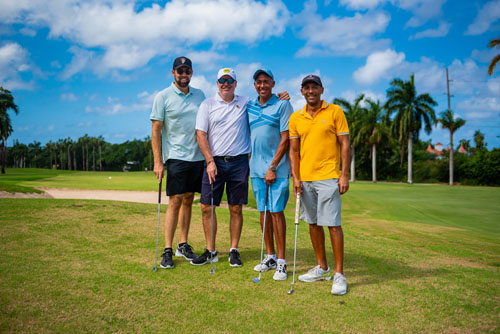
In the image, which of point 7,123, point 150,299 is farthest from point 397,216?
point 7,123

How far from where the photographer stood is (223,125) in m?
5.32

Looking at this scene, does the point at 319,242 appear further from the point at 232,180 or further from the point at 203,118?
the point at 203,118

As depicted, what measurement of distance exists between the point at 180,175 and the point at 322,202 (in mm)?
2322

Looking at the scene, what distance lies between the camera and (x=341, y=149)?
4633 mm

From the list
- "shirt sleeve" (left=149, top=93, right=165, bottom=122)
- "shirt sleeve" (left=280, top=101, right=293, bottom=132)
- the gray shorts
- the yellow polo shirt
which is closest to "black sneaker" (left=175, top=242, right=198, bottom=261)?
the gray shorts

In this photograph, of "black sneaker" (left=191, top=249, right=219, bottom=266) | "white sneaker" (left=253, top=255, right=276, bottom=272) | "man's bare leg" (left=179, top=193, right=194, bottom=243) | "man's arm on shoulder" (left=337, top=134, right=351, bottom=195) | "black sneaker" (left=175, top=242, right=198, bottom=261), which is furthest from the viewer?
"man's bare leg" (left=179, top=193, right=194, bottom=243)

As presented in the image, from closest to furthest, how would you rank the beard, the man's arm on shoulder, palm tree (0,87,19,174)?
the man's arm on shoulder, the beard, palm tree (0,87,19,174)

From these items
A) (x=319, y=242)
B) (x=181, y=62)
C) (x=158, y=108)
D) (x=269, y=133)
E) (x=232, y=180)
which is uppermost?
(x=181, y=62)

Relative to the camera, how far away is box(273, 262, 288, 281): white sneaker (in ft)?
15.0

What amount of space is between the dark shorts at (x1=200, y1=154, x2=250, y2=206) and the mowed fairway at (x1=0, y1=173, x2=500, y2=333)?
1.02 meters

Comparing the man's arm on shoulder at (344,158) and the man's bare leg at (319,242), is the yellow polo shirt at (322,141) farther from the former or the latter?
the man's bare leg at (319,242)

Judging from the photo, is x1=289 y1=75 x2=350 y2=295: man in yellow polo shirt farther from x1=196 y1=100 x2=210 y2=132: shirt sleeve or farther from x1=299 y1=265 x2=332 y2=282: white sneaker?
x1=196 y1=100 x2=210 y2=132: shirt sleeve

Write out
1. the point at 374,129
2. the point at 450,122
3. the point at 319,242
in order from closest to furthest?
the point at 319,242 → the point at 450,122 → the point at 374,129

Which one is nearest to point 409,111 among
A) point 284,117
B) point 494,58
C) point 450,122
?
point 450,122
